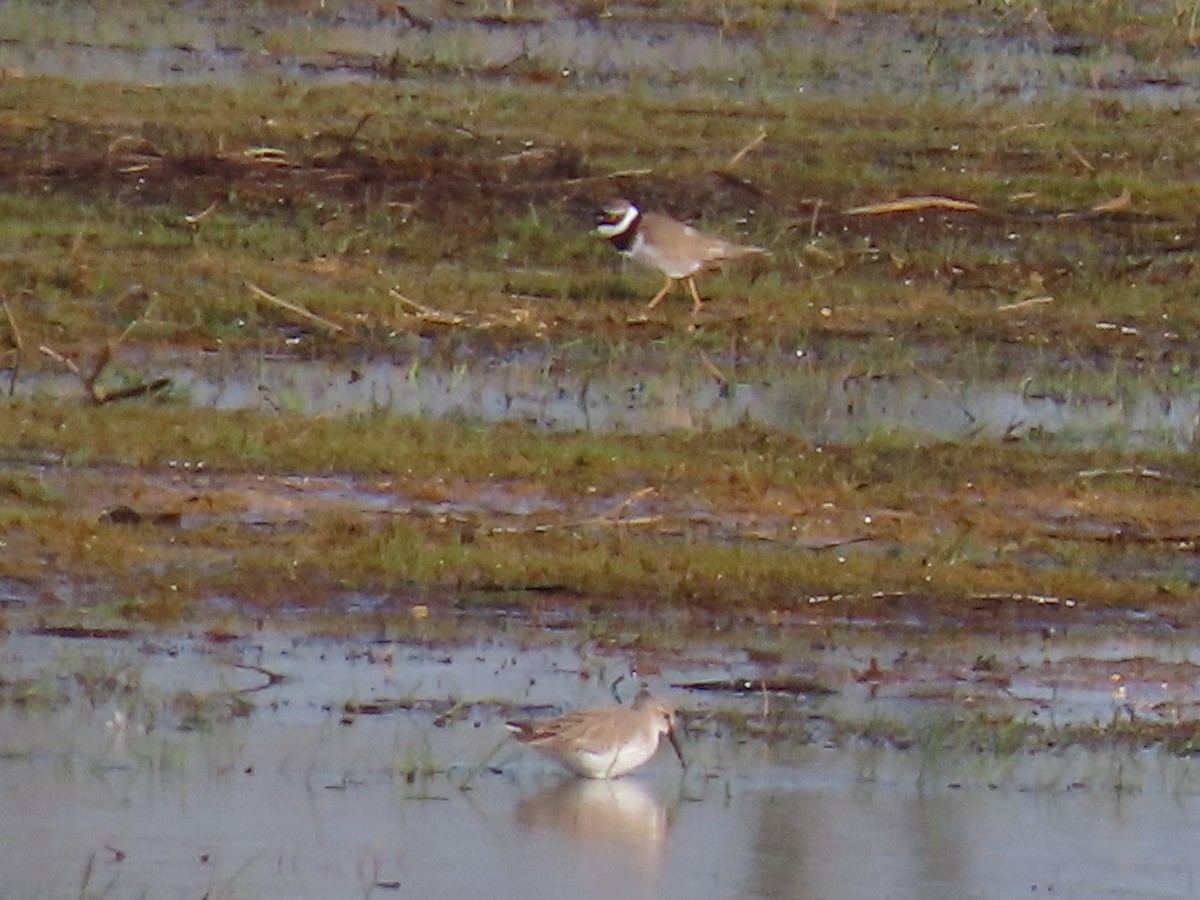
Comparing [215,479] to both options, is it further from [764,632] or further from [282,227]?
[282,227]

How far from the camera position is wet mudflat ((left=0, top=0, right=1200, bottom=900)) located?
24.4ft

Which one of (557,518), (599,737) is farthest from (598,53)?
(599,737)

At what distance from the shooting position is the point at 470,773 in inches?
301

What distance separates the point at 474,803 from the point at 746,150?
444 inches

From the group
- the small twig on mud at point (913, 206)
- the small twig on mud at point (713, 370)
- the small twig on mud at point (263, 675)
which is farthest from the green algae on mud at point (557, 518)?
the small twig on mud at point (913, 206)

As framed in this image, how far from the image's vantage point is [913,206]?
1747 cm

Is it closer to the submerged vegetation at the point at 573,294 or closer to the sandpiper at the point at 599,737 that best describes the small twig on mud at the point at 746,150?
the submerged vegetation at the point at 573,294

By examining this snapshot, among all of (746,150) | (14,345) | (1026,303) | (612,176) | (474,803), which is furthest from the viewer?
(746,150)

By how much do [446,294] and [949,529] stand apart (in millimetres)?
4163

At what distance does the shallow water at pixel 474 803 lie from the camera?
6.91 m

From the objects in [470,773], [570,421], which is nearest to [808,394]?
[570,421]

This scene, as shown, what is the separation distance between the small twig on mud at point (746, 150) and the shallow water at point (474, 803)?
9.78 m

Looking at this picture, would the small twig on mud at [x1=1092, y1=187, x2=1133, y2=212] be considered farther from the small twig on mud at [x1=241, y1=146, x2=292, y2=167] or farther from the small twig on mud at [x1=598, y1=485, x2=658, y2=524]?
the small twig on mud at [x1=598, y1=485, x2=658, y2=524]

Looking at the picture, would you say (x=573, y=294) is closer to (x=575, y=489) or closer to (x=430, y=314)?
(x=430, y=314)
